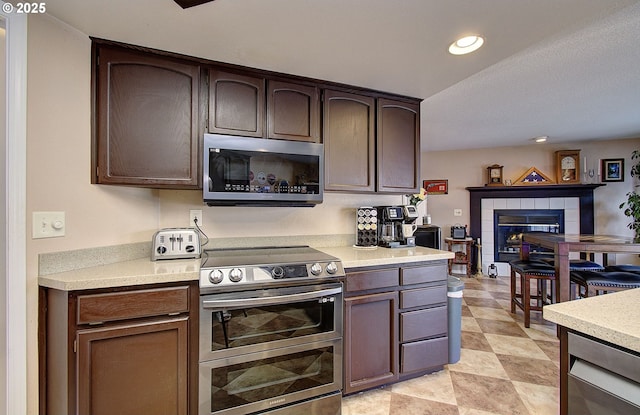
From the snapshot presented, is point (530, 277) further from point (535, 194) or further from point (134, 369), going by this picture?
point (134, 369)

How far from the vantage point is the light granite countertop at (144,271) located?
1268mm

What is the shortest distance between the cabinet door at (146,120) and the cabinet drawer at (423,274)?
147 centimetres

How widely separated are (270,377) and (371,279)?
0.80 meters

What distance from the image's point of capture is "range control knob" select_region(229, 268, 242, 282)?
146 centimetres

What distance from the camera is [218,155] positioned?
1.72 meters

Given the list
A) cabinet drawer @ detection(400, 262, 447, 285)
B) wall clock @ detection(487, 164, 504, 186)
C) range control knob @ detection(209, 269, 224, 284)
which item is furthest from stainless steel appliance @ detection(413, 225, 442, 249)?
range control knob @ detection(209, 269, 224, 284)

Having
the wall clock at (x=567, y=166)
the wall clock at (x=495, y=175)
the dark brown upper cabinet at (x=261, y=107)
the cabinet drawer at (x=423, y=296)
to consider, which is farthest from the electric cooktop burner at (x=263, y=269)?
the wall clock at (x=567, y=166)

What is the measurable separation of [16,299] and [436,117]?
3.80 meters

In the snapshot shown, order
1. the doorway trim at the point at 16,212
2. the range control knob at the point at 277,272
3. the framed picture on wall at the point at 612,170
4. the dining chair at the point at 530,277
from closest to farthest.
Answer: the doorway trim at the point at 16,212 < the range control knob at the point at 277,272 < the dining chair at the point at 530,277 < the framed picture on wall at the point at 612,170

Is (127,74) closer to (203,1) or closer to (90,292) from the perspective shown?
(203,1)

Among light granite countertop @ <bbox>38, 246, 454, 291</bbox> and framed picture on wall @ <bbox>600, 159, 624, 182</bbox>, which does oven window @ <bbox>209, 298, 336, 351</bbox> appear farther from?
framed picture on wall @ <bbox>600, 159, 624, 182</bbox>

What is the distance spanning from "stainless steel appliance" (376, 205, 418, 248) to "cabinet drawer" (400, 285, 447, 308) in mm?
447

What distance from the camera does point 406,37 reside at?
1.50m

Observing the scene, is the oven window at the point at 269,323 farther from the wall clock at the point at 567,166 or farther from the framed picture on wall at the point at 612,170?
the framed picture on wall at the point at 612,170
